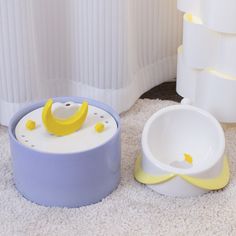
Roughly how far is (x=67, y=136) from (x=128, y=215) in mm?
198

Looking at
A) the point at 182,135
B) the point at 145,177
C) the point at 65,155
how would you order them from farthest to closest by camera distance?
the point at 182,135 → the point at 145,177 → the point at 65,155

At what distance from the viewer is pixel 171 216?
1.06 metres

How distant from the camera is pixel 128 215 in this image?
1062 mm

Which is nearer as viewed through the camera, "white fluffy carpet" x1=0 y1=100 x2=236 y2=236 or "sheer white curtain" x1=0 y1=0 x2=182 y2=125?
"white fluffy carpet" x1=0 y1=100 x2=236 y2=236

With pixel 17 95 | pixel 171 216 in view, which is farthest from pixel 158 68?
pixel 171 216

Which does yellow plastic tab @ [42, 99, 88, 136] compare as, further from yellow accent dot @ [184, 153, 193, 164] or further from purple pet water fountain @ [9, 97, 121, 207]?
yellow accent dot @ [184, 153, 193, 164]

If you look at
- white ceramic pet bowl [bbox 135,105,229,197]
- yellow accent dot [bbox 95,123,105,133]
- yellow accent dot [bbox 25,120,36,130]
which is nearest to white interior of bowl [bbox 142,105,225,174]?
white ceramic pet bowl [bbox 135,105,229,197]

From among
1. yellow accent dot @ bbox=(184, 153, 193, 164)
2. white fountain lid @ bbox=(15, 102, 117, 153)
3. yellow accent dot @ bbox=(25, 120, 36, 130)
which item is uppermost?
yellow accent dot @ bbox=(25, 120, 36, 130)

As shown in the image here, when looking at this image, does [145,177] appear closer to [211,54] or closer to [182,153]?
[182,153]

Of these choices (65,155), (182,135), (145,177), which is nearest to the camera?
(65,155)

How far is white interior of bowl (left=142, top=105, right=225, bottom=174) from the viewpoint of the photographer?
46.4 inches

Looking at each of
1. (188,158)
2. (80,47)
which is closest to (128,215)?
(188,158)

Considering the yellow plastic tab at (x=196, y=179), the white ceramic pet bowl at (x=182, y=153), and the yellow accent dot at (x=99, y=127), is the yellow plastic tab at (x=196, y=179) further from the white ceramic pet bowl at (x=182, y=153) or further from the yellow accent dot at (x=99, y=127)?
the yellow accent dot at (x=99, y=127)

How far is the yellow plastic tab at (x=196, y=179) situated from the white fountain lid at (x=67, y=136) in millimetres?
117
